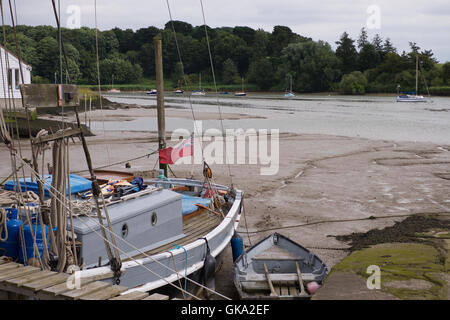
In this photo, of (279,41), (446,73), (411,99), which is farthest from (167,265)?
(279,41)

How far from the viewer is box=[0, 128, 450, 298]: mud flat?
15461mm

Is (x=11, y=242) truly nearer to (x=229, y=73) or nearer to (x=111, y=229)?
(x=111, y=229)

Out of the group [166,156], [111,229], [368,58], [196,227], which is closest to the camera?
[111,229]

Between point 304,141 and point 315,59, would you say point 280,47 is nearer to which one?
point 315,59

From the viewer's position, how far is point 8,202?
363 inches

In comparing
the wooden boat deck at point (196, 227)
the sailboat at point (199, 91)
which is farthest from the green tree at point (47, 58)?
the wooden boat deck at point (196, 227)

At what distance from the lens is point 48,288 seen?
6.54 m

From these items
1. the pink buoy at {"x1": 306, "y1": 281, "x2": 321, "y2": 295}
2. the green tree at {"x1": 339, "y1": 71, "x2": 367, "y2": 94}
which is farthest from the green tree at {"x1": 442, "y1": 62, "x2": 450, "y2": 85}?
the pink buoy at {"x1": 306, "y1": 281, "x2": 321, "y2": 295}

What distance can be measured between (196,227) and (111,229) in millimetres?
3934

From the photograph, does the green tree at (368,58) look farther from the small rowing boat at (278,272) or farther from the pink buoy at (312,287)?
the pink buoy at (312,287)

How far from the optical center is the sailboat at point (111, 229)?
748cm

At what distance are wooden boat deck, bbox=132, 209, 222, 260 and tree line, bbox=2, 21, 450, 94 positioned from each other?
8394 centimetres

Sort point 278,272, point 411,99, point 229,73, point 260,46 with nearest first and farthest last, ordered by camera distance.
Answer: point 278,272 < point 411,99 < point 229,73 < point 260,46

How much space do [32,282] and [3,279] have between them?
0.44 meters
